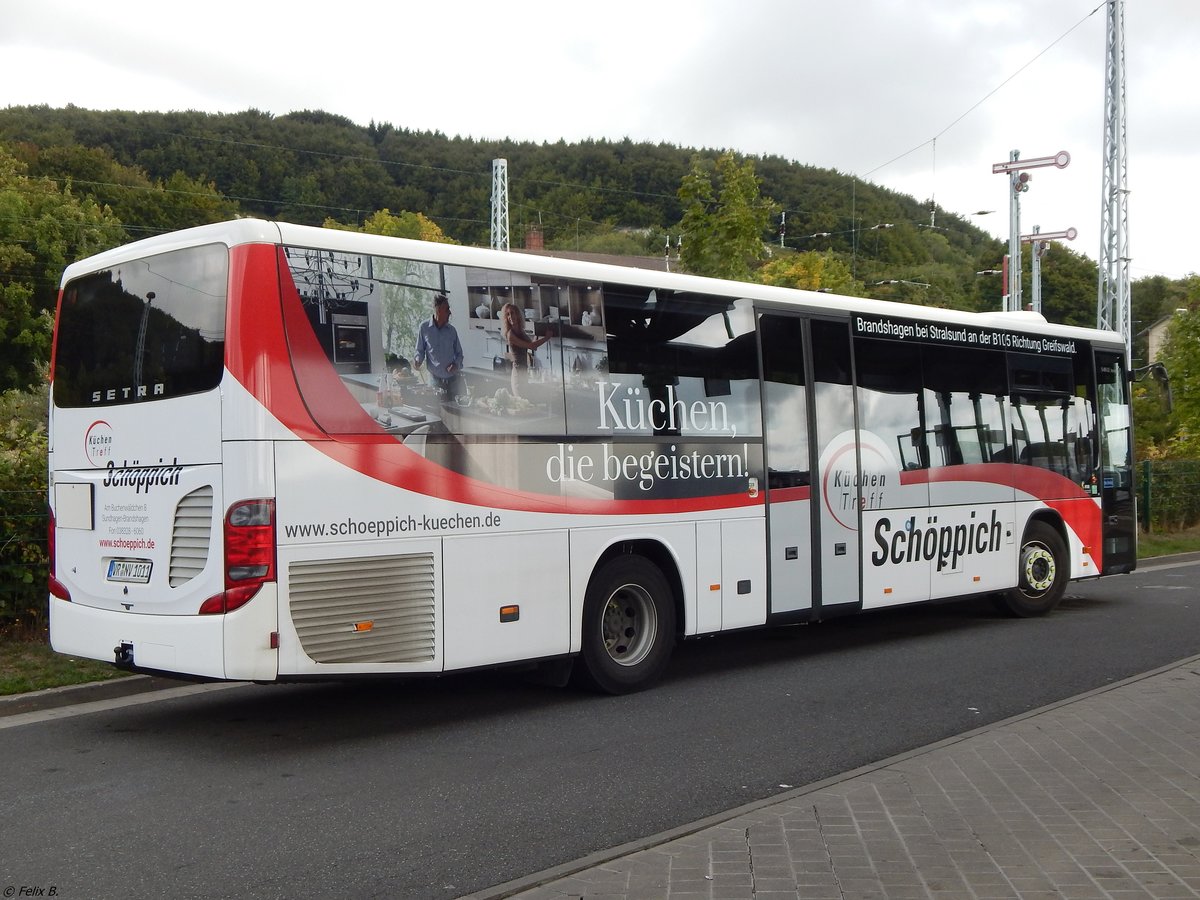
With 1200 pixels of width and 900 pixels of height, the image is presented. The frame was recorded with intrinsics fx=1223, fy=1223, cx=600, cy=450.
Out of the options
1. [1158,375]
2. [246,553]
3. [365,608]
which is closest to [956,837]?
[365,608]

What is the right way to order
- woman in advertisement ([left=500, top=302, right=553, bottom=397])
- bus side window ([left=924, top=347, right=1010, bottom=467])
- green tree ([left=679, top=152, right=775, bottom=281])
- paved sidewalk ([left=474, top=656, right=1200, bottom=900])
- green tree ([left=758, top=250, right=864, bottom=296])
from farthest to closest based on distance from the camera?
green tree ([left=758, top=250, right=864, bottom=296]) → green tree ([left=679, top=152, right=775, bottom=281]) → bus side window ([left=924, top=347, right=1010, bottom=467]) → woman in advertisement ([left=500, top=302, right=553, bottom=397]) → paved sidewalk ([left=474, top=656, right=1200, bottom=900])

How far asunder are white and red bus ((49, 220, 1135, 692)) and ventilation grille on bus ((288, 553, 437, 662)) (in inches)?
0.6

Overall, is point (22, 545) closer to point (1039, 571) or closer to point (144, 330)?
point (144, 330)

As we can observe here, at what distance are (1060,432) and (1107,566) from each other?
1831 mm

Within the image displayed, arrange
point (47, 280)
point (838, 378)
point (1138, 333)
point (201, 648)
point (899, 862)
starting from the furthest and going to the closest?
point (1138, 333)
point (47, 280)
point (838, 378)
point (201, 648)
point (899, 862)

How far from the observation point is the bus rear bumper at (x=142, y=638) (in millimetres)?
7094

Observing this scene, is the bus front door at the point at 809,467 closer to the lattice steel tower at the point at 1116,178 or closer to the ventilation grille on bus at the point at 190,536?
the ventilation grille on bus at the point at 190,536

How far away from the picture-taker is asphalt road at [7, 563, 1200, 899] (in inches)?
212

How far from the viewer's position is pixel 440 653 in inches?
308

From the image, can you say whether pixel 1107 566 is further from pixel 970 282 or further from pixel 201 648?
pixel 970 282

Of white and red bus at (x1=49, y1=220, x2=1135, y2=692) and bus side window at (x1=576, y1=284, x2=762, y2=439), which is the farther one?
bus side window at (x1=576, y1=284, x2=762, y2=439)

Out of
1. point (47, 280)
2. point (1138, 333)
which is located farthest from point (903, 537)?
point (1138, 333)

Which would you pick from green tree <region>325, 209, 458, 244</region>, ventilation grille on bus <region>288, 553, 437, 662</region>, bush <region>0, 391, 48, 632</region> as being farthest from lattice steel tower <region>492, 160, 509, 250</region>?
ventilation grille on bus <region>288, 553, 437, 662</region>

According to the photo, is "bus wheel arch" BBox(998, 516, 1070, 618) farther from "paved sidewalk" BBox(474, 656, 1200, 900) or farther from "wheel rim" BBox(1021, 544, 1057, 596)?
"paved sidewalk" BBox(474, 656, 1200, 900)
